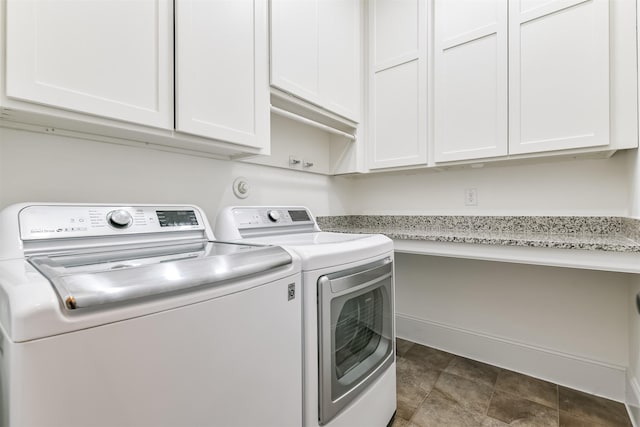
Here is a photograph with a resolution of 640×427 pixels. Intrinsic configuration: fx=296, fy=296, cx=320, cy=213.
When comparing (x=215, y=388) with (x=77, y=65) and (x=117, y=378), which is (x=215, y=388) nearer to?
(x=117, y=378)

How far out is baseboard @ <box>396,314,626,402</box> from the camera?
1662 millimetres

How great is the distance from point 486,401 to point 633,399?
2.20ft

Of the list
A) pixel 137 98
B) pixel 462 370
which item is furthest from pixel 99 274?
pixel 462 370

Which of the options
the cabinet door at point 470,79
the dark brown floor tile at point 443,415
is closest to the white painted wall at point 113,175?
the cabinet door at point 470,79

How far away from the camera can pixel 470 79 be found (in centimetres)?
185

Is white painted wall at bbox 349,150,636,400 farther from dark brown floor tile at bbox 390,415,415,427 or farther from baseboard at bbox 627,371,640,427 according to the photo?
dark brown floor tile at bbox 390,415,415,427

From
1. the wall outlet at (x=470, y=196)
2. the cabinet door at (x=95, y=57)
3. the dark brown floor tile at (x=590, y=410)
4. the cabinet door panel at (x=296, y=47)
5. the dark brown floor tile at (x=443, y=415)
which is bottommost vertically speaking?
the dark brown floor tile at (x=443, y=415)

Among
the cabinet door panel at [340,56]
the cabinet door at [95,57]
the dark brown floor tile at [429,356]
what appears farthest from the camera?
the dark brown floor tile at [429,356]

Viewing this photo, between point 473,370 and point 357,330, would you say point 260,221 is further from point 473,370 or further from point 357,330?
point 473,370

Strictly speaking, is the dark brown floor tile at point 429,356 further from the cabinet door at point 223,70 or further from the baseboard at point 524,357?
the cabinet door at point 223,70

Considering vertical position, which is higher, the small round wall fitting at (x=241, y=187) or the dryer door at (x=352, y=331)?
the small round wall fitting at (x=241, y=187)

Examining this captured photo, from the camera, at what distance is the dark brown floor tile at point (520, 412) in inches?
57.0

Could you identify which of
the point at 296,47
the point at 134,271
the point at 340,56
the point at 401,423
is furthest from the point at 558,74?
the point at 134,271

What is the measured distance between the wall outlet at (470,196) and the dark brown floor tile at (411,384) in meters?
1.15
